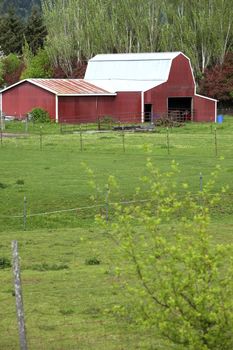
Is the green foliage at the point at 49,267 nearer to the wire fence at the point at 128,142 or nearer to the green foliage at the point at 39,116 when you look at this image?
the wire fence at the point at 128,142

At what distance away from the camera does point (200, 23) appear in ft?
303

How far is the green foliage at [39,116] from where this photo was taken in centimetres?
7138

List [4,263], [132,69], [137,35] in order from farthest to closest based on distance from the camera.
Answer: [137,35] < [132,69] < [4,263]

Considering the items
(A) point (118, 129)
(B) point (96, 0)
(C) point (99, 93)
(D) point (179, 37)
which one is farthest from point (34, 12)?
(A) point (118, 129)

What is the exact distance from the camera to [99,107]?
75.8 meters

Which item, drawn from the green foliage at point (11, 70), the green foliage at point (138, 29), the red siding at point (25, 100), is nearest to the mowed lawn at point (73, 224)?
the red siding at point (25, 100)

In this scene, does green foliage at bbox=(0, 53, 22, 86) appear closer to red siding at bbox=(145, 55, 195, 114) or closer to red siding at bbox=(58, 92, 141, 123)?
red siding at bbox=(145, 55, 195, 114)

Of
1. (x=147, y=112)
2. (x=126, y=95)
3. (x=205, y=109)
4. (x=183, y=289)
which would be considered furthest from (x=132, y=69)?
(x=183, y=289)

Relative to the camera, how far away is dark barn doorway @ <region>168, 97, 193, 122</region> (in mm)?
77438

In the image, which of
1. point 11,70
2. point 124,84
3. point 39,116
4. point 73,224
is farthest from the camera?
point 11,70

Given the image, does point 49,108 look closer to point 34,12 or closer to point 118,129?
point 118,129

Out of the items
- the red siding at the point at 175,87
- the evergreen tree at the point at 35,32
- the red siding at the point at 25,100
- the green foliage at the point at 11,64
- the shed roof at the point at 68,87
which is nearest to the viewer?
the red siding at the point at 25,100

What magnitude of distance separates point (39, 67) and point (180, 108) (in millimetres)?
29776

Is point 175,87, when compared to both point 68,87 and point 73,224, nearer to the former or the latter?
point 68,87
